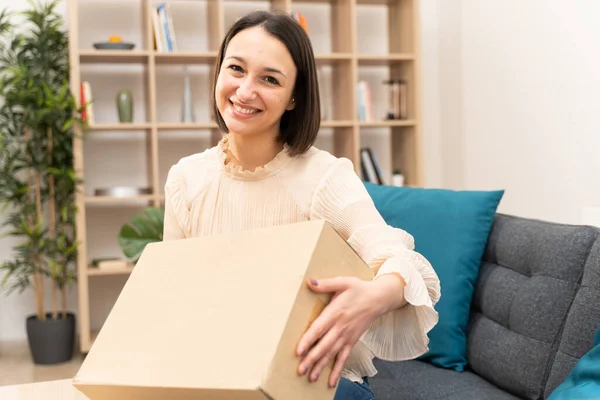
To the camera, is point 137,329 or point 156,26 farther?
point 156,26

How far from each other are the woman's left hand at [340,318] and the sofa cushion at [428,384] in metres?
0.78

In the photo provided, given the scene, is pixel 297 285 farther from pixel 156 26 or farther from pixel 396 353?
pixel 156 26

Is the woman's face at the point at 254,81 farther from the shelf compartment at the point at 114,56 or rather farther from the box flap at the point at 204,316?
the shelf compartment at the point at 114,56

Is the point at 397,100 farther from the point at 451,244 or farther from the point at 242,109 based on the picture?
the point at 242,109

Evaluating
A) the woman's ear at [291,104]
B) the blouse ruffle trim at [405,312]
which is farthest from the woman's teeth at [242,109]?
the blouse ruffle trim at [405,312]

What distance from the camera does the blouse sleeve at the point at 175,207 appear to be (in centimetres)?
154

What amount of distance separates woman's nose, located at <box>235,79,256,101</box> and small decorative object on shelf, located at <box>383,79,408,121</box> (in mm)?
2915

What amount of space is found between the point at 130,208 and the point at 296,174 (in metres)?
2.90

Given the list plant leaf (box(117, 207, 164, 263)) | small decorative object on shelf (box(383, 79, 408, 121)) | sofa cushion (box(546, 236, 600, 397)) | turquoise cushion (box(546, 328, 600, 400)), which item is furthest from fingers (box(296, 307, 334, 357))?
small decorative object on shelf (box(383, 79, 408, 121))

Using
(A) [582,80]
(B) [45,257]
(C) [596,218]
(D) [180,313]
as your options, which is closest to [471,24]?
(A) [582,80]

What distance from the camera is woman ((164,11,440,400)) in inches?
48.9

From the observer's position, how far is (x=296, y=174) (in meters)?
1.47

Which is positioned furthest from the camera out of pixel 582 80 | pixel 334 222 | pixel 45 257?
pixel 45 257

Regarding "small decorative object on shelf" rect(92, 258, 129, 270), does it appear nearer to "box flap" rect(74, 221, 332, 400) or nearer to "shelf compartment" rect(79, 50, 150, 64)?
"shelf compartment" rect(79, 50, 150, 64)
